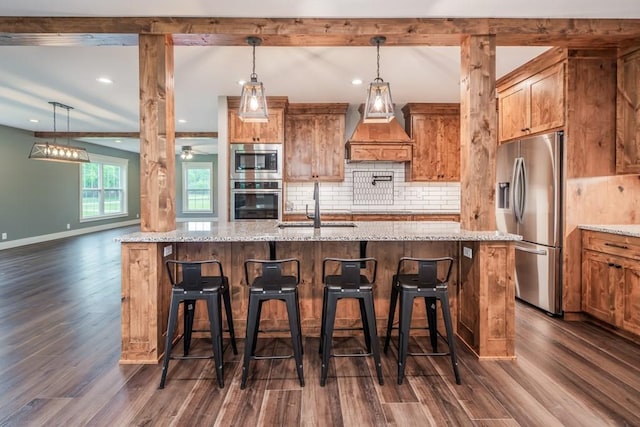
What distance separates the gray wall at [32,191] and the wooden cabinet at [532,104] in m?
9.03

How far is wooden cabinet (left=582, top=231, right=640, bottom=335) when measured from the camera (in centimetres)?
287

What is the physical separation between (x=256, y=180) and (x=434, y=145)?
271 centimetres

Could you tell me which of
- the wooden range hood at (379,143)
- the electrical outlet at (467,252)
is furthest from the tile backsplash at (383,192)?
the electrical outlet at (467,252)

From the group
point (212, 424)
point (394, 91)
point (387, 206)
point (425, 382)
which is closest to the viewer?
point (212, 424)

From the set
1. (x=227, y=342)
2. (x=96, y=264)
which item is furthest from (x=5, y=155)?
(x=227, y=342)

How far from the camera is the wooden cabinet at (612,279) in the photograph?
2873 millimetres

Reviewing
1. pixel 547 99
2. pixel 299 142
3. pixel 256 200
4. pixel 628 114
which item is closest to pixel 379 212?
pixel 299 142

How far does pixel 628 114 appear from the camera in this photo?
3252 mm

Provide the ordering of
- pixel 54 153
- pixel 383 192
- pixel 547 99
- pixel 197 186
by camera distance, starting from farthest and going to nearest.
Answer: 1. pixel 197 186
2. pixel 54 153
3. pixel 383 192
4. pixel 547 99

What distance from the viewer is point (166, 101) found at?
8.94 ft

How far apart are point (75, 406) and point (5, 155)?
297 inches

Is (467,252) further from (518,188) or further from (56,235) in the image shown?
(56,235)

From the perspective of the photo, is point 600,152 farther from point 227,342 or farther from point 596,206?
point 227,342

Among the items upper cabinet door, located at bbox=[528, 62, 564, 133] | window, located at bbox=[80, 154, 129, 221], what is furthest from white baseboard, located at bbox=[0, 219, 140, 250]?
upper cabinet door, located at bbox=[528, 62, 564, 133]
